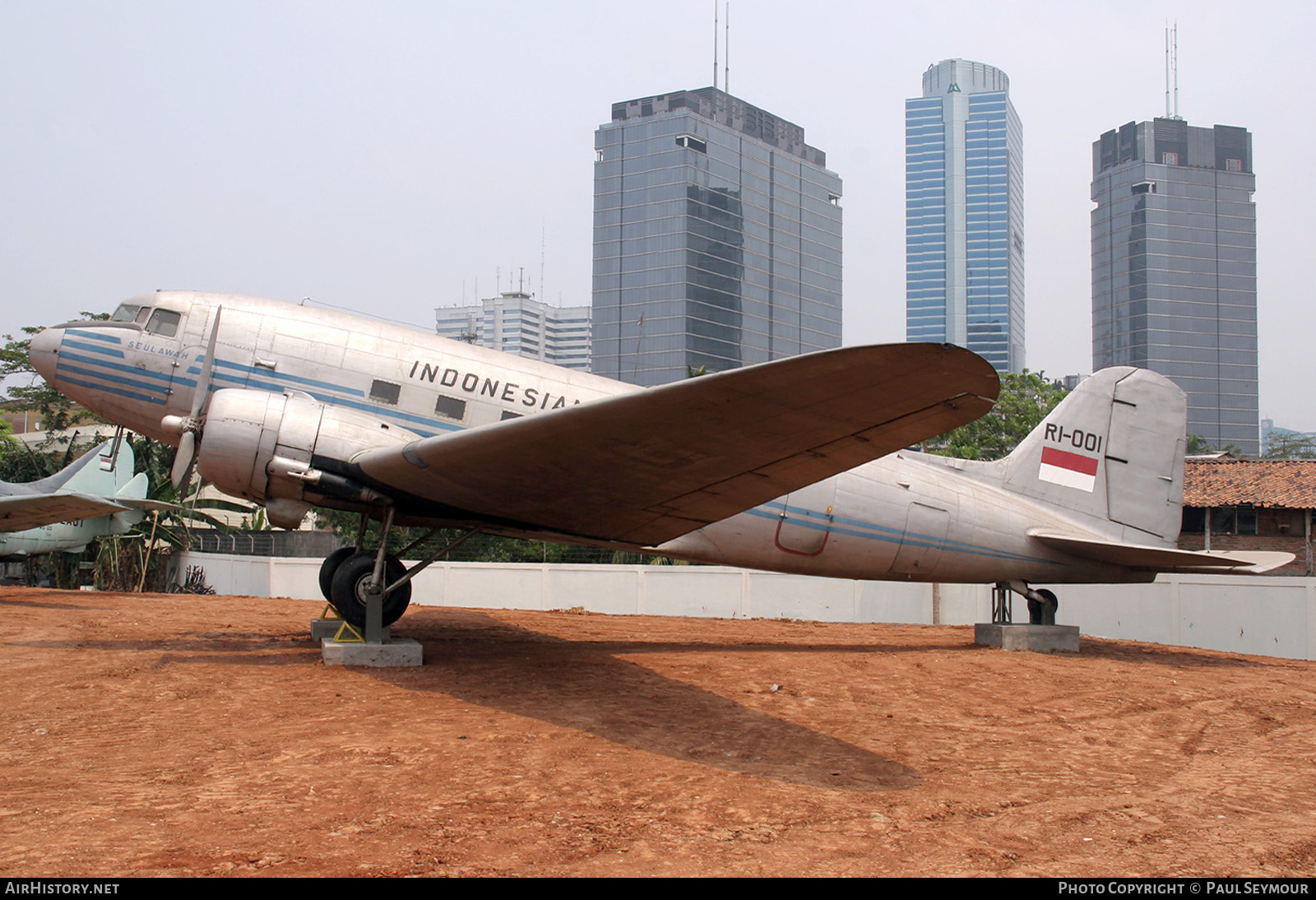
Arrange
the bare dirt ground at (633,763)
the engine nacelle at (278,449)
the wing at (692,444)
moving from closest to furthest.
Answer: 1. the bare dirt ground at (633,763)
2. the wing at (692,444)
3. the engine nacelle at (278,449)

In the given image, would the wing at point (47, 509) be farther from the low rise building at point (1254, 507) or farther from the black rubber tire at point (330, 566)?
the low rise building at point (1254, 507)

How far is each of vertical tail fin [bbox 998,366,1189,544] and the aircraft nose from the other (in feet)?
42.7

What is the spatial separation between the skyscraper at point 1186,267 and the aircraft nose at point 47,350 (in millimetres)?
174612

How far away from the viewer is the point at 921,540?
12.0 m

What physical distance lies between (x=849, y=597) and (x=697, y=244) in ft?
384

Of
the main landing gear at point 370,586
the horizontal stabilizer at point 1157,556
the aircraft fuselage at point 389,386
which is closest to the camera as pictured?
the main landing gear at point 370,586

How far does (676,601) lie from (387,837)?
55.8 feet

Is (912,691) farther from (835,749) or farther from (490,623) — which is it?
(490,623)

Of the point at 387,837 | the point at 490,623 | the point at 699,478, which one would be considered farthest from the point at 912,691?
the point at 490,623

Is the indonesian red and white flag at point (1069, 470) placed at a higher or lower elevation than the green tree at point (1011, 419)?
lower

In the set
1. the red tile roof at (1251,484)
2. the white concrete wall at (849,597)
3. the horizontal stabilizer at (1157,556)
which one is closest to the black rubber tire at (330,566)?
the horizontal stabilizer at (1157,556)

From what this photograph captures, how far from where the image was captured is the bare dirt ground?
14.7ft

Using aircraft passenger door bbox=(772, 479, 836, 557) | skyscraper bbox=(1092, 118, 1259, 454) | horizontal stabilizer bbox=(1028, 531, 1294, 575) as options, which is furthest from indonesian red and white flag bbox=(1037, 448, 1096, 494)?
skyscraper bbox=(1092, 118, 1259, 454)

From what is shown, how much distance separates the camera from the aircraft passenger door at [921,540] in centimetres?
1191
